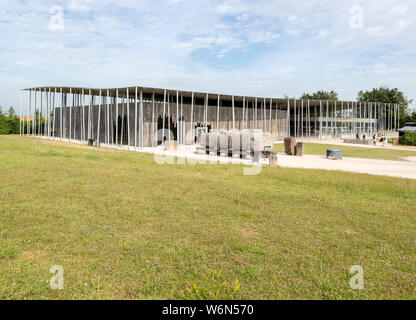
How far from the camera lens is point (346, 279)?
3.78 metres

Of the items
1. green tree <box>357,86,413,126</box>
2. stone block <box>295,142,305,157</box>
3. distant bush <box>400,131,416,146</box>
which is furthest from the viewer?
green tree <box>357,86,413,126</box>

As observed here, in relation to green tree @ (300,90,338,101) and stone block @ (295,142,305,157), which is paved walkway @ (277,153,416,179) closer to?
stone block @ (295,142,305,157)

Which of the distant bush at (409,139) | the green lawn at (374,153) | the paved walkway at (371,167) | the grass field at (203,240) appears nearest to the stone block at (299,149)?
the green lawn at (374,153)

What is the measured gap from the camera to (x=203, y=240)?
4.97 meters

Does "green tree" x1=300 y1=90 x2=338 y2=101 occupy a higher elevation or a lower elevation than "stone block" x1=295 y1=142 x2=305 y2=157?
higher

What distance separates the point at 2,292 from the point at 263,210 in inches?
193

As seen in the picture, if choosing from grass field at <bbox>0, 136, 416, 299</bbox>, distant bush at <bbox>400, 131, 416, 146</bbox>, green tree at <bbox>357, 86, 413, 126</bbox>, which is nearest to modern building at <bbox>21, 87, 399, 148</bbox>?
distant bush at <bbox>400, 131, 416, 146</bbox>

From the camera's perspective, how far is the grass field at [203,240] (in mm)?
3566

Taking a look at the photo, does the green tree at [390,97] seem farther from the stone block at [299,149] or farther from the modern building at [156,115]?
the stone block at [299,149]

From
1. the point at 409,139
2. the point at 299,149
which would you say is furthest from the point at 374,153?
the point at 409,139

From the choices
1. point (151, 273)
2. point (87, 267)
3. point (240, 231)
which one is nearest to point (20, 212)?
point (87, 267)

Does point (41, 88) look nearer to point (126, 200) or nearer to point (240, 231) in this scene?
point (126, 200)

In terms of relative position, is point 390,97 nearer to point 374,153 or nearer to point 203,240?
point 374,153

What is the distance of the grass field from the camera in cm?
357
